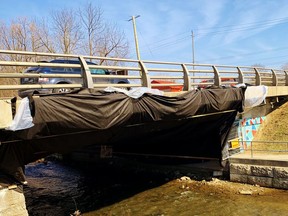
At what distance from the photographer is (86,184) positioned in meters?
17.1

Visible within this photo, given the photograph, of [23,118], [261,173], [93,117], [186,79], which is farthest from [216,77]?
[23,118]

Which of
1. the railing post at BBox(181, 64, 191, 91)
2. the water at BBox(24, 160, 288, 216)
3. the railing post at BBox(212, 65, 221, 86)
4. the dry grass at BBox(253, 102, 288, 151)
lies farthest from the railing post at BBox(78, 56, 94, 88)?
the dry grass at BBox(253, 102, 288, 151)

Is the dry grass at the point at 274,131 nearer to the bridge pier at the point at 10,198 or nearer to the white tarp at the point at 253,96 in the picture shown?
the white tarp at the point at 253,96

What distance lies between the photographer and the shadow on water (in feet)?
44.2

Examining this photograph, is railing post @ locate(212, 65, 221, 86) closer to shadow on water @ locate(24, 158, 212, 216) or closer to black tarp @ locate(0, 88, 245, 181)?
black tarp @ locate(0, 88, 245, 181)

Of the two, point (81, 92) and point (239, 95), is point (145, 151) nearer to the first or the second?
point (239, 95)

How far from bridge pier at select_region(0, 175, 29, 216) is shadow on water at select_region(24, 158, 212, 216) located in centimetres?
564

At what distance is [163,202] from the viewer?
12898 millimetres

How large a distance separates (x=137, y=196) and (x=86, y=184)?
4143 mm

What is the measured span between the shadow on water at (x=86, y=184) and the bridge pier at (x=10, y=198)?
18.5ft

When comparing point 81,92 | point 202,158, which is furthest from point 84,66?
point 202,158

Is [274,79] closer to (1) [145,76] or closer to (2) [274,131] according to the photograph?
(2) [274,131]

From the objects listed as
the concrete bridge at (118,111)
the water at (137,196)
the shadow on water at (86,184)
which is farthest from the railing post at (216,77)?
the shadow on water at (86,184)

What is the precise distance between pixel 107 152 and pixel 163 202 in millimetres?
6464
